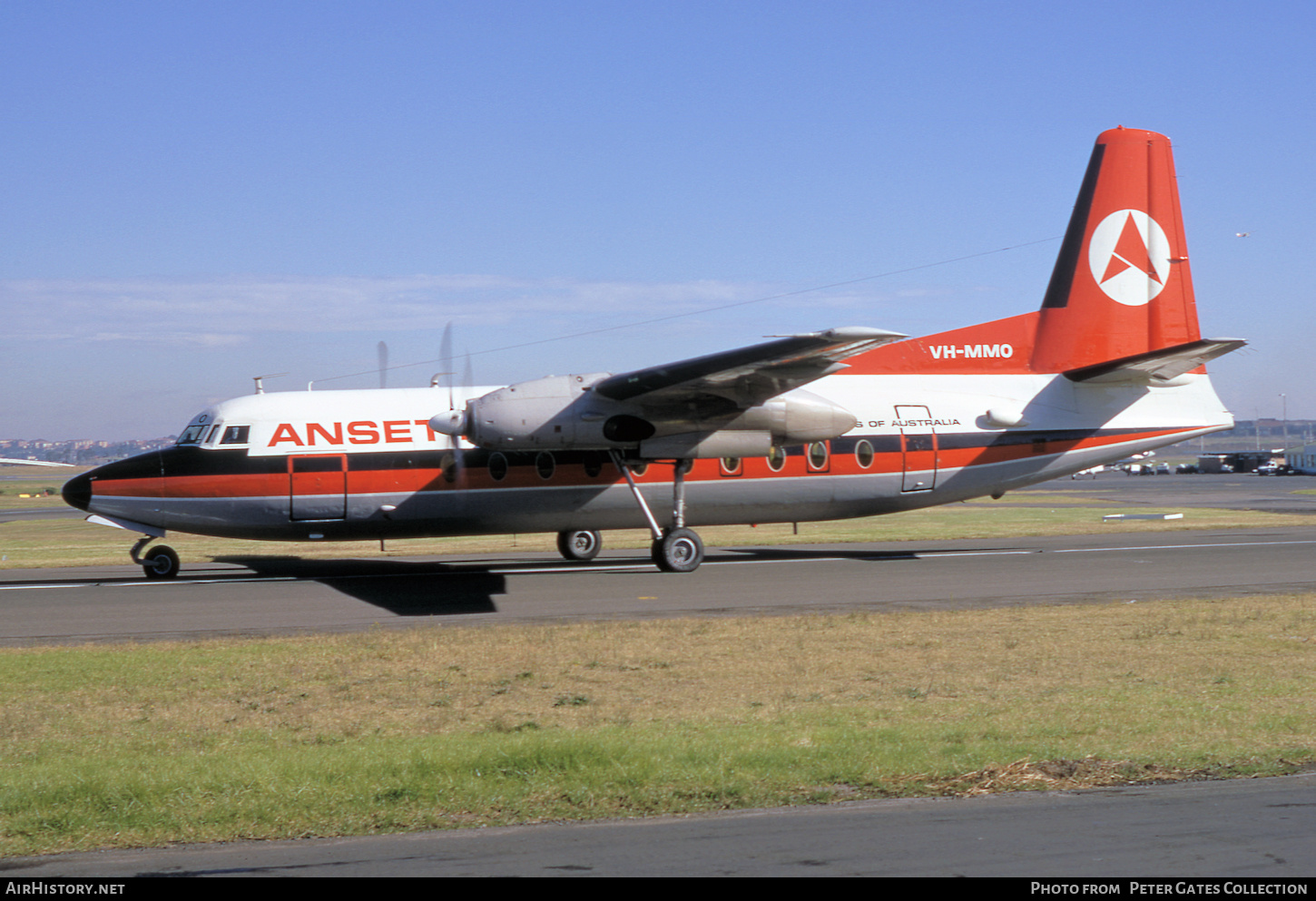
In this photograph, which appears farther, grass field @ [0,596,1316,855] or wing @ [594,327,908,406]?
wing @ [594,327,908,406]

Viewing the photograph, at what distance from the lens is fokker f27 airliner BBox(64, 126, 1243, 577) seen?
2122cm

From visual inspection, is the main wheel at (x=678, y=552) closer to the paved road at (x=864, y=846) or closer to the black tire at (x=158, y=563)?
the black tire at (x=158, y=563)

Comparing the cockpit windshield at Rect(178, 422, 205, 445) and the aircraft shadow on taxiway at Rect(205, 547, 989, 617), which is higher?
the cockpit windshield at Rect(178, 422, 205, 445)

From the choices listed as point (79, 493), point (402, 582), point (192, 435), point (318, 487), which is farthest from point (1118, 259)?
point (79, 493)

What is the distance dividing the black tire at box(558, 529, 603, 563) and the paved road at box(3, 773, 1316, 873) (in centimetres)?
1857

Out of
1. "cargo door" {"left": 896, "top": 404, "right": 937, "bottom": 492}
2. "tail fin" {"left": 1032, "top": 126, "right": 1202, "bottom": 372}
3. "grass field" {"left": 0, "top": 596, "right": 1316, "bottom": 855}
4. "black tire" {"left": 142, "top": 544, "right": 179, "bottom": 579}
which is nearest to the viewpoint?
"grass field" {"left": 0, "top": 596, "right": 1316, "bottom": 855}

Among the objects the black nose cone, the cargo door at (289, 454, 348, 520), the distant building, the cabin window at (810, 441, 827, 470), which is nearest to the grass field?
the cargo door at (289, 454, 348, 520)

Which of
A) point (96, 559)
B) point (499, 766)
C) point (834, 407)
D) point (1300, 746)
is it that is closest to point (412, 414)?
point (834, 407)

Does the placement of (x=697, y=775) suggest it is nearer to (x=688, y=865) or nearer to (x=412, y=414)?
(x=688, y=865)

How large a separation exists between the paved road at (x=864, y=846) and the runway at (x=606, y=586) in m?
9.54

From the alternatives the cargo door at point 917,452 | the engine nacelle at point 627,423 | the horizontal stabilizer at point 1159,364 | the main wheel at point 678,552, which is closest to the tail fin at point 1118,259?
the horizontal stabilizer at point 1159,364

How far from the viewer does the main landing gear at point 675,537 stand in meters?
21.9

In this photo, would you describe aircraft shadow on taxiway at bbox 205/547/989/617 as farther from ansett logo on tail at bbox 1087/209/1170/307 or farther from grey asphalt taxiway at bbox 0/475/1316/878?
ansett logo on tail at bbox 1087/209/1170/307

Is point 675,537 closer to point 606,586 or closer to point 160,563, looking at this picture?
point 606,586
